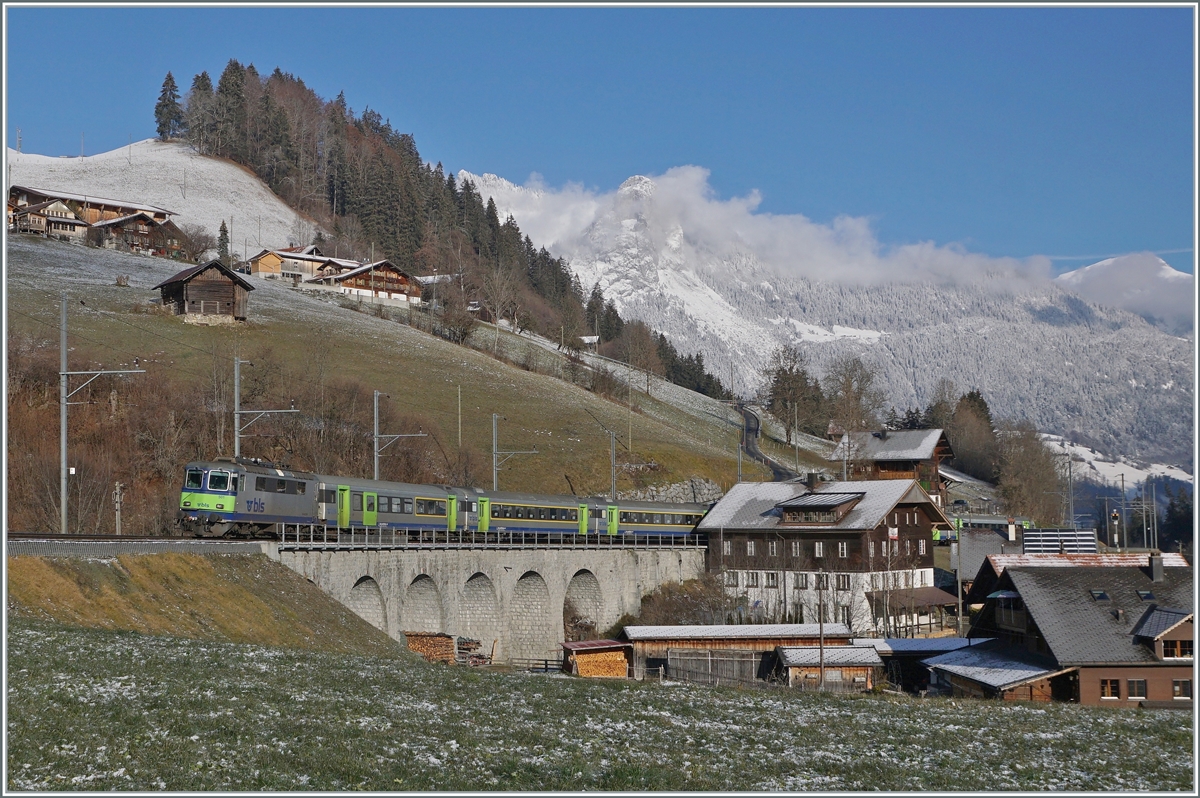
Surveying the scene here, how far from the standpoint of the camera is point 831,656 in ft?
149

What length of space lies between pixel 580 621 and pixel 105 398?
33.9m

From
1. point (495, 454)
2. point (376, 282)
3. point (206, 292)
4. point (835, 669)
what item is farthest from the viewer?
point (376, 282)

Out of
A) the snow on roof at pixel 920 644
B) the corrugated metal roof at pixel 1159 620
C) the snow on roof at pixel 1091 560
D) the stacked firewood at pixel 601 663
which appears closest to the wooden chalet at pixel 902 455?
the snow on roof at pixel 920 644

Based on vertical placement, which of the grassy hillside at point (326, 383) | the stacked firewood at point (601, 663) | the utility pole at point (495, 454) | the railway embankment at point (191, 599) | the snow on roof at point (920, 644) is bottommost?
the stacked firewood at point (601, 663)

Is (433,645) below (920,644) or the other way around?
the other way around

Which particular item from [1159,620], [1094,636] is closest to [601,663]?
[1094,636]

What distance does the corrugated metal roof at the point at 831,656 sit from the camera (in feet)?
146

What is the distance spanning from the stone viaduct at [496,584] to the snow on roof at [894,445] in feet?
117

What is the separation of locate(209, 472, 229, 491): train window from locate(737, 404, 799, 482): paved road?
73792 millimetres

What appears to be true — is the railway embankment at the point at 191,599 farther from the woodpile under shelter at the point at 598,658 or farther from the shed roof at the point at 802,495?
the shed roof at the point at 802,495

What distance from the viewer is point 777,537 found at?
7494 cm

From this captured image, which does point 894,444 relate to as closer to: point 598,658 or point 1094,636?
point 598,658

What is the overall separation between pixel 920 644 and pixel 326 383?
58.3 metres

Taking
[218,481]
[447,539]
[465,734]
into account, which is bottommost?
[465,734]
